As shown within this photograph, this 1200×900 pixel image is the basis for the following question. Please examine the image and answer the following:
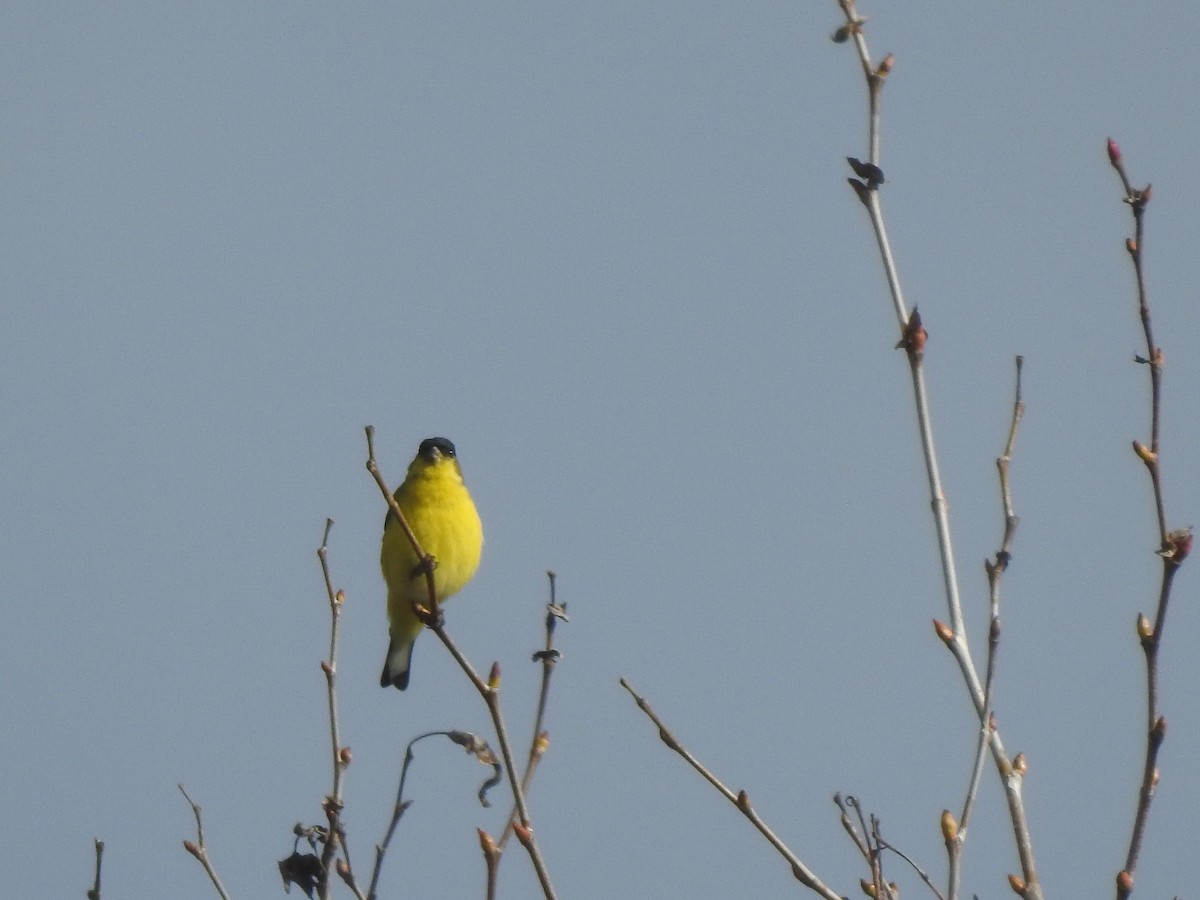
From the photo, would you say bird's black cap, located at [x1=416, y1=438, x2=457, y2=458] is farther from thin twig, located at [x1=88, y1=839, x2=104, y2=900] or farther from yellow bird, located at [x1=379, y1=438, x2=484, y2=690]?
thin twig, located at [x1=88, y1=839, x2=104, y2=900]

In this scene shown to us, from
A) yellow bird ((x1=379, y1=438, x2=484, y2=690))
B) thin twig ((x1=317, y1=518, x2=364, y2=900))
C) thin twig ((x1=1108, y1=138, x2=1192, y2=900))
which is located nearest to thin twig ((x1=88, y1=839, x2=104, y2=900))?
thin twig ((x1=317, y1=518, x2=364, y2=900))

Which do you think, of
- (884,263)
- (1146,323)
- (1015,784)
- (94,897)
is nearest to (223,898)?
(94,897)

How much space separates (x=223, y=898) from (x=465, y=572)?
4.34 m

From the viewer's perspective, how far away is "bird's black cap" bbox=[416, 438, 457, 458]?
26.8 feet

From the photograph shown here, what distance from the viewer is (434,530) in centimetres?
762

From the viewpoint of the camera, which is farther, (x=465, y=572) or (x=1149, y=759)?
(x=465, y=572)

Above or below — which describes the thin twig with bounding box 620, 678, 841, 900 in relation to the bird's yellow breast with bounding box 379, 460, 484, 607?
below

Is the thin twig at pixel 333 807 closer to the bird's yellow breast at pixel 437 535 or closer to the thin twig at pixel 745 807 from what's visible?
the thin twig at pixel 745 807

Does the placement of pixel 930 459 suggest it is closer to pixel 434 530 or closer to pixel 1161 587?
pixel 1161 587

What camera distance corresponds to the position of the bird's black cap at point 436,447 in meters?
8.18

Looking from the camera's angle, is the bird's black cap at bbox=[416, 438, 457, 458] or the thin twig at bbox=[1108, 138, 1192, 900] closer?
the thin twig at bbox=[1108, 138, 1192, 900]

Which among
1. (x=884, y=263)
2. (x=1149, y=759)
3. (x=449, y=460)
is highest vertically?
(x=449, y=460)

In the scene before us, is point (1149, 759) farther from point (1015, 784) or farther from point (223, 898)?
point (223, 898)

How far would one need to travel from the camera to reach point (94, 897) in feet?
11.5
